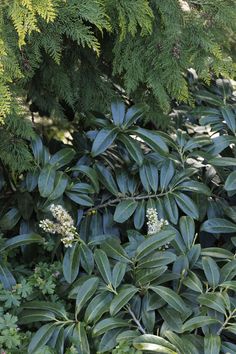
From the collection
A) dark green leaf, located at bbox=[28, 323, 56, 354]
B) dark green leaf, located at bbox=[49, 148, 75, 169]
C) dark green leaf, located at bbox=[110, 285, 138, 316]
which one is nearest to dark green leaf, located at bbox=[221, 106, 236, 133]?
dark green leaf, located at bbox=[49, 148, 75, 169]

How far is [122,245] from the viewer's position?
1985 mm

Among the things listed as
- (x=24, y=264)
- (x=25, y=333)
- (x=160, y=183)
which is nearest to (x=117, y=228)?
(x=160, y=183)

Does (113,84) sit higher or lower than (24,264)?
higher

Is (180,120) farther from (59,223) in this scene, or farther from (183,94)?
(59,223)

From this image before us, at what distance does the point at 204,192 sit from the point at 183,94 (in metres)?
0.41

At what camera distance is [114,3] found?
76.4 inches

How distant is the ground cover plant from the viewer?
5.61 ft

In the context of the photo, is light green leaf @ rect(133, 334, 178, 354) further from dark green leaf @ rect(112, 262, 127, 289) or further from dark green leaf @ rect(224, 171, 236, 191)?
dark green leaf @ rect(224, 171, 236, 191)

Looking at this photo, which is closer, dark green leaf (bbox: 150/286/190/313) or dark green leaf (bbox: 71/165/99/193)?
dark green leaf (bbox: 150/286/190/313)

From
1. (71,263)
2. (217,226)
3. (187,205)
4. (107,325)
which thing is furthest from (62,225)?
(217,226)

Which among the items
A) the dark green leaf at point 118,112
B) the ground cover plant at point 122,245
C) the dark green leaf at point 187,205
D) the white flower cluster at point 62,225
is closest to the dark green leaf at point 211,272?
the ground cover plant at point 122,245

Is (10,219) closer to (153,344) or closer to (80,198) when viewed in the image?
(80,198)

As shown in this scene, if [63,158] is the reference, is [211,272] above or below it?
below

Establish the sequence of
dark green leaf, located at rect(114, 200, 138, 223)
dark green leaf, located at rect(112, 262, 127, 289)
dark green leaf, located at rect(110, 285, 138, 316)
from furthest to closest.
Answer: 1. dark green leaf, located at rect(114, 200, 138, 223)
2. dark green leaf, located at rect(112, 262, 127, 289)
3. dark green leaf, located at rect(110, 285, 138, 316)
